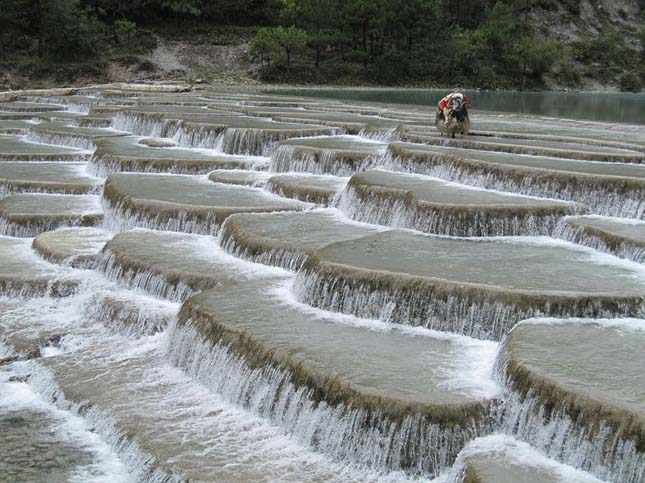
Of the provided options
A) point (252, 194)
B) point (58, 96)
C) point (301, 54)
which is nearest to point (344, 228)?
point (252, 194)

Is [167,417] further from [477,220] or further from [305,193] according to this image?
[305,193]

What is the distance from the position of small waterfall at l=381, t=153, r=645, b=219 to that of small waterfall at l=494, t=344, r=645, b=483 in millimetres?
5832

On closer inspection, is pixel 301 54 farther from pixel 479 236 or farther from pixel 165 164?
pixel 479 236

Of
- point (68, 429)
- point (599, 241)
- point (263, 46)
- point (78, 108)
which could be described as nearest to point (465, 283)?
point (599, 241)

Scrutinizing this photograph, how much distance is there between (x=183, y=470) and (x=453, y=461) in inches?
81.1

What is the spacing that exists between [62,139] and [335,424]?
15907 millimetres

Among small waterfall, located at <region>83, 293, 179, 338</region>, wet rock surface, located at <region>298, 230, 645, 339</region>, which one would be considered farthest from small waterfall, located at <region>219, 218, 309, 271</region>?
small waterfall, located at <region>83, 293, 179, 338</region>

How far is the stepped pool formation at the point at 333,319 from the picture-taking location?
6.55 meters

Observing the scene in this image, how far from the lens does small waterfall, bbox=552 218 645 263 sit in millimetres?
9864

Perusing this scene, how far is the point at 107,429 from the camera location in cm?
754

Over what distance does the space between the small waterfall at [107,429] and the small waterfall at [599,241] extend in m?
5.98

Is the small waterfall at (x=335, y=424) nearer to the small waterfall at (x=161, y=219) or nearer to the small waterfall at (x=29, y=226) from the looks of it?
the small waterfall at (x=161, y=219)

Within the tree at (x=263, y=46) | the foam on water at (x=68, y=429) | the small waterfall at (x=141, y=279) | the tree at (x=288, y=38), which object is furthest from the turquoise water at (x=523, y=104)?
the foam on water at (x=68, y=429)

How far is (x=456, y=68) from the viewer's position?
59.7m
